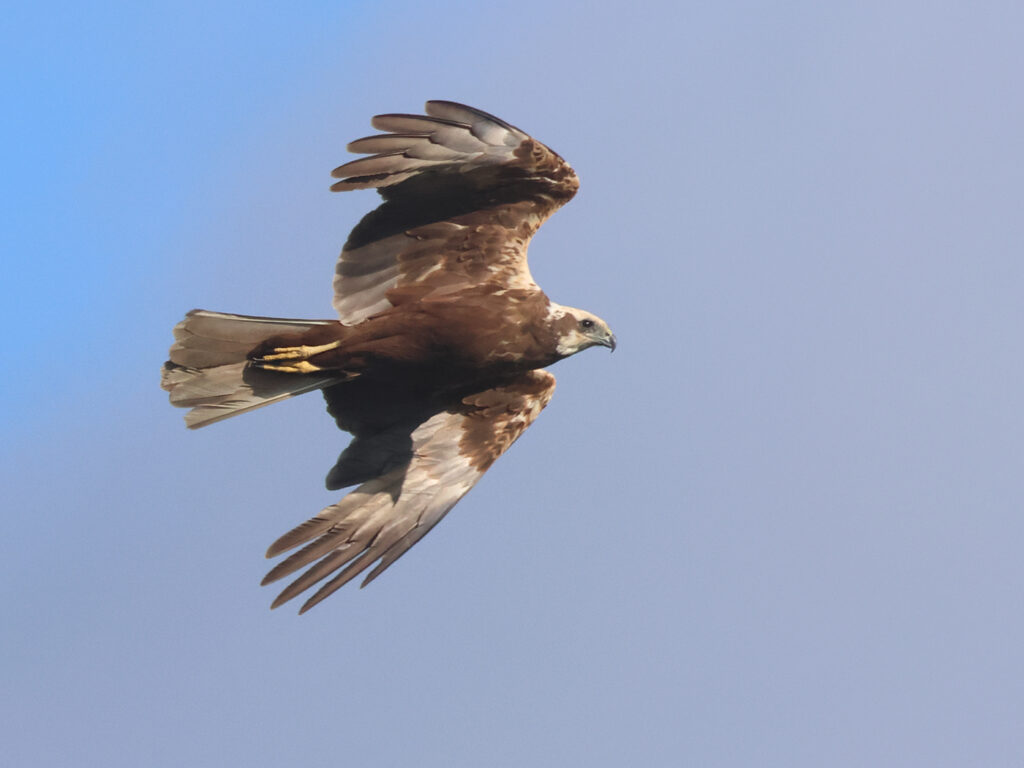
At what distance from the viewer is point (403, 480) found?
1167cm

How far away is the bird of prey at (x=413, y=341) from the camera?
11055 mm

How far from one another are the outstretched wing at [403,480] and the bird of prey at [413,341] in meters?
0.01

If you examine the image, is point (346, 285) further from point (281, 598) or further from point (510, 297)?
point (281, 598)

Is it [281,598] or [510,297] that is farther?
[510,297]

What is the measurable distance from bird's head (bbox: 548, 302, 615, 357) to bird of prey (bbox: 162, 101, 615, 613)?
0.01 metres

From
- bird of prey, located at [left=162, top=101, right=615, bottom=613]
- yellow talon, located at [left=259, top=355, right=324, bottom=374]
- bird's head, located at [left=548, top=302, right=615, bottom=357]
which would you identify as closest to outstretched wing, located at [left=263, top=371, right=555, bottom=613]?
bird of prey, located at [left=162, top=101, right=615, bottom=613]

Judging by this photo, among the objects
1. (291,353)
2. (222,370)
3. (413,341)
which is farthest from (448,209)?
(222,370)

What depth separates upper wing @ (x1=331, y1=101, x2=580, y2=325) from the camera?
11047 millimetres

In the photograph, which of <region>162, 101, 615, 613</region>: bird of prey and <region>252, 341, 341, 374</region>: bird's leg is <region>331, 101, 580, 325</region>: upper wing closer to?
<region>162, 101, 615, 613</region>: bird of prey

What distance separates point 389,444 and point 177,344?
176 cm

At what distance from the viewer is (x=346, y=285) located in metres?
11.5

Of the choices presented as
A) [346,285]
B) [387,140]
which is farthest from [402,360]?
[387,140]

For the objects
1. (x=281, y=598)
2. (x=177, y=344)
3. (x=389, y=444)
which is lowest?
(x=281, y=598)

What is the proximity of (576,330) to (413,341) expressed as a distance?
1303 mm
